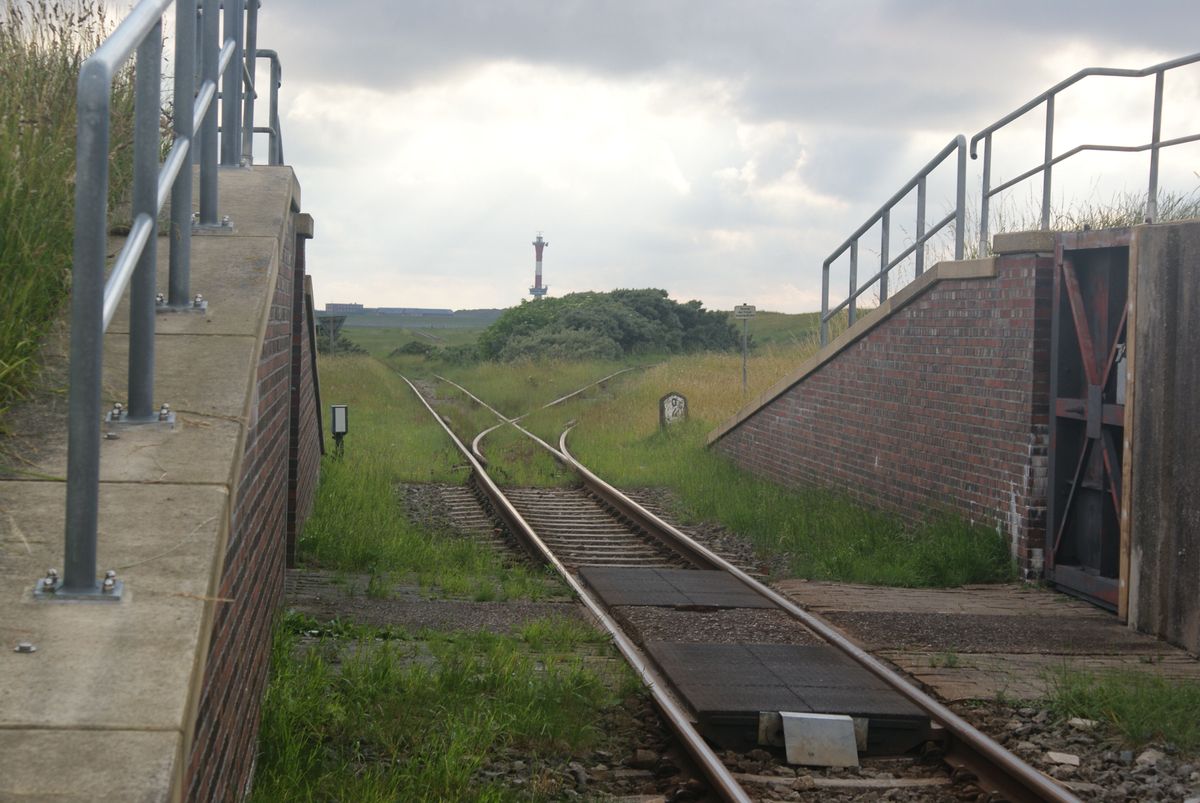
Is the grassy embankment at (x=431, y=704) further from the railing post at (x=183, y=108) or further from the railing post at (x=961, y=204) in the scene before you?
the railing post at (x=961, y=204)

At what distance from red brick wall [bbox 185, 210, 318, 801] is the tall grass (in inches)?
30.5

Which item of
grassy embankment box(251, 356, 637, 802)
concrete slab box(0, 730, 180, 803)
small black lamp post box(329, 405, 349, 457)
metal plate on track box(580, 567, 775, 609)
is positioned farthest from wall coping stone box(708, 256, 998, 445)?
concrete slab box(0, 730, 180, 803)

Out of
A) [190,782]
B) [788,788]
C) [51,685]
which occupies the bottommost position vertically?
[788,788]

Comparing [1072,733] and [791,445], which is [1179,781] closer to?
[1072,733]

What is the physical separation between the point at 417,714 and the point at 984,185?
24.7ft

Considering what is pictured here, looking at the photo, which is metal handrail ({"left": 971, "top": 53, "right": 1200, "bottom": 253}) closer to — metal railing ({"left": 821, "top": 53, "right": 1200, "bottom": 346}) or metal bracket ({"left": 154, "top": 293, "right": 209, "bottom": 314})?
metal railing ({"left": 821, "top": 53, "right": 1200, "bottom": 346})

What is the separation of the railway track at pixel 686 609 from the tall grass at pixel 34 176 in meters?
3.13

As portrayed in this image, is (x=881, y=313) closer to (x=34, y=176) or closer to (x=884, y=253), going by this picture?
(x=884, y=253)

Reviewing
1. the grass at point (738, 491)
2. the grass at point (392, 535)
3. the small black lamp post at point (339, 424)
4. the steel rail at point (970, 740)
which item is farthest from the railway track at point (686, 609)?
the small black lamp post at point (339, 424)

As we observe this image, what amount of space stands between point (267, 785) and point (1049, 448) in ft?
22.4

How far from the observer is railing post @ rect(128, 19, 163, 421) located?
11.4ft

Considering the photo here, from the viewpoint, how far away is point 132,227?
3.38 metres

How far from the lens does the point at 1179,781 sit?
5.23m

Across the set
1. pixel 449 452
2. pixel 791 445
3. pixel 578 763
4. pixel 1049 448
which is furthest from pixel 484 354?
pixel 578 763
